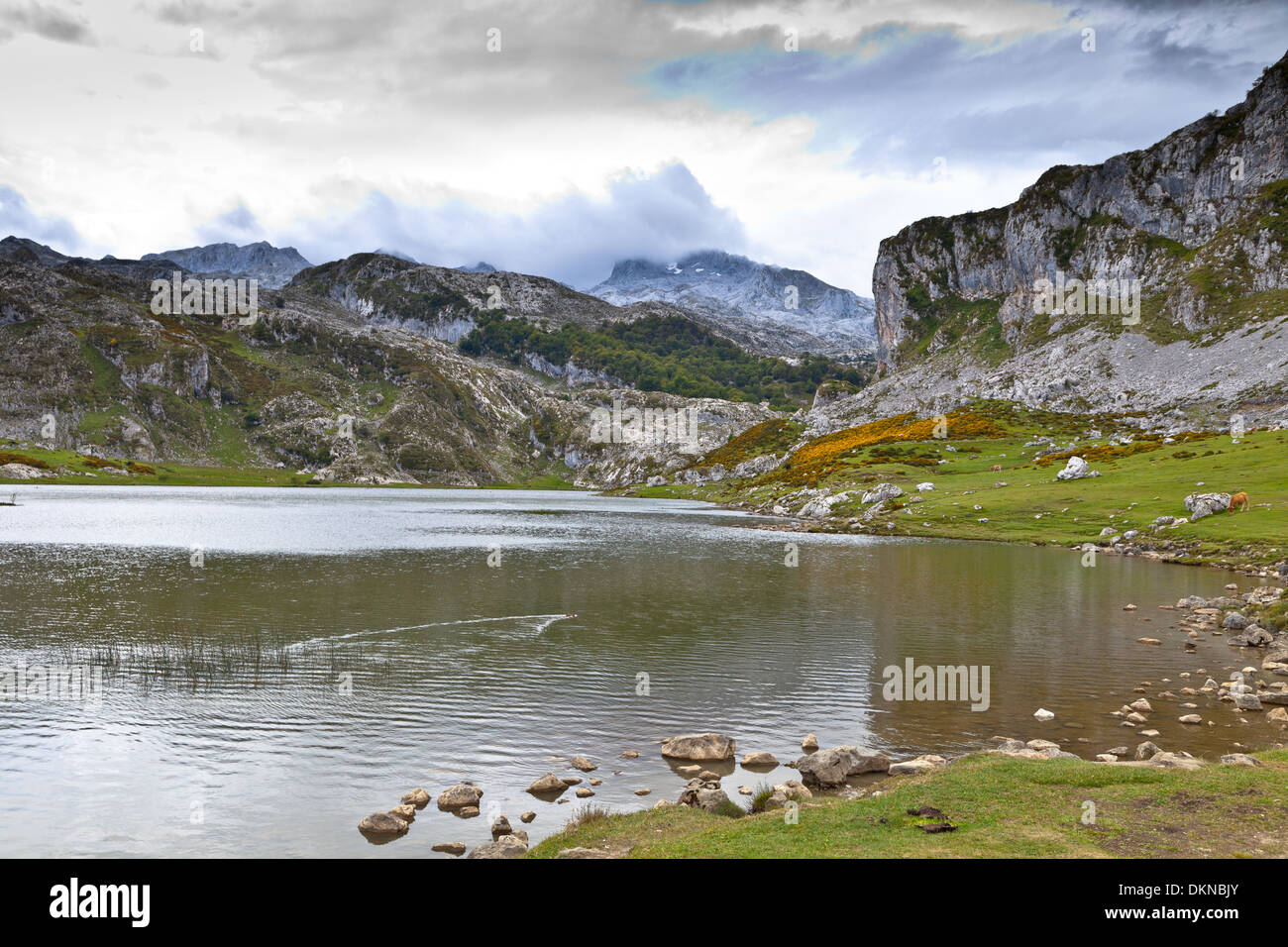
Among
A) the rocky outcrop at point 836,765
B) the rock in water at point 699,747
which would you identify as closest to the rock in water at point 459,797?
the rock in water at point 699,747

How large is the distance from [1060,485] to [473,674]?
11324cm

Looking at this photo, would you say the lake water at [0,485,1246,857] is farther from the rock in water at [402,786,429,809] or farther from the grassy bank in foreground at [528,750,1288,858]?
the grassy bank in foreground at [528,750,1288,858]

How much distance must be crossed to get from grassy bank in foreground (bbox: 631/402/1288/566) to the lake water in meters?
11.6

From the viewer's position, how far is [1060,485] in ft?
391

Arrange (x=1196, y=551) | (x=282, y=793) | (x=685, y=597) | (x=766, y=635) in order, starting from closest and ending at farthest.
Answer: (x=282, y=793) → (x=766, y=635) → (x=685, y=597) → (x=1196, y=551)

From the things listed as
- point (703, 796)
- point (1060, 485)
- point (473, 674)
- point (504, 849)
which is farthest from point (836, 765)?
point (1060, 485)

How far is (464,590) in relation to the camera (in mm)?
62094

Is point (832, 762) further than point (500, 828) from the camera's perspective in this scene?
Yes

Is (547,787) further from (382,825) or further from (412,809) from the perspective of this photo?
(382,825)

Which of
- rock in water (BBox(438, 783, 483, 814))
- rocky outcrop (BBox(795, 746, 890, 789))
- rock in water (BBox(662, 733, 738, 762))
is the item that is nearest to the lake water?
rock in water (BBox(438, 783, 483, 814))
